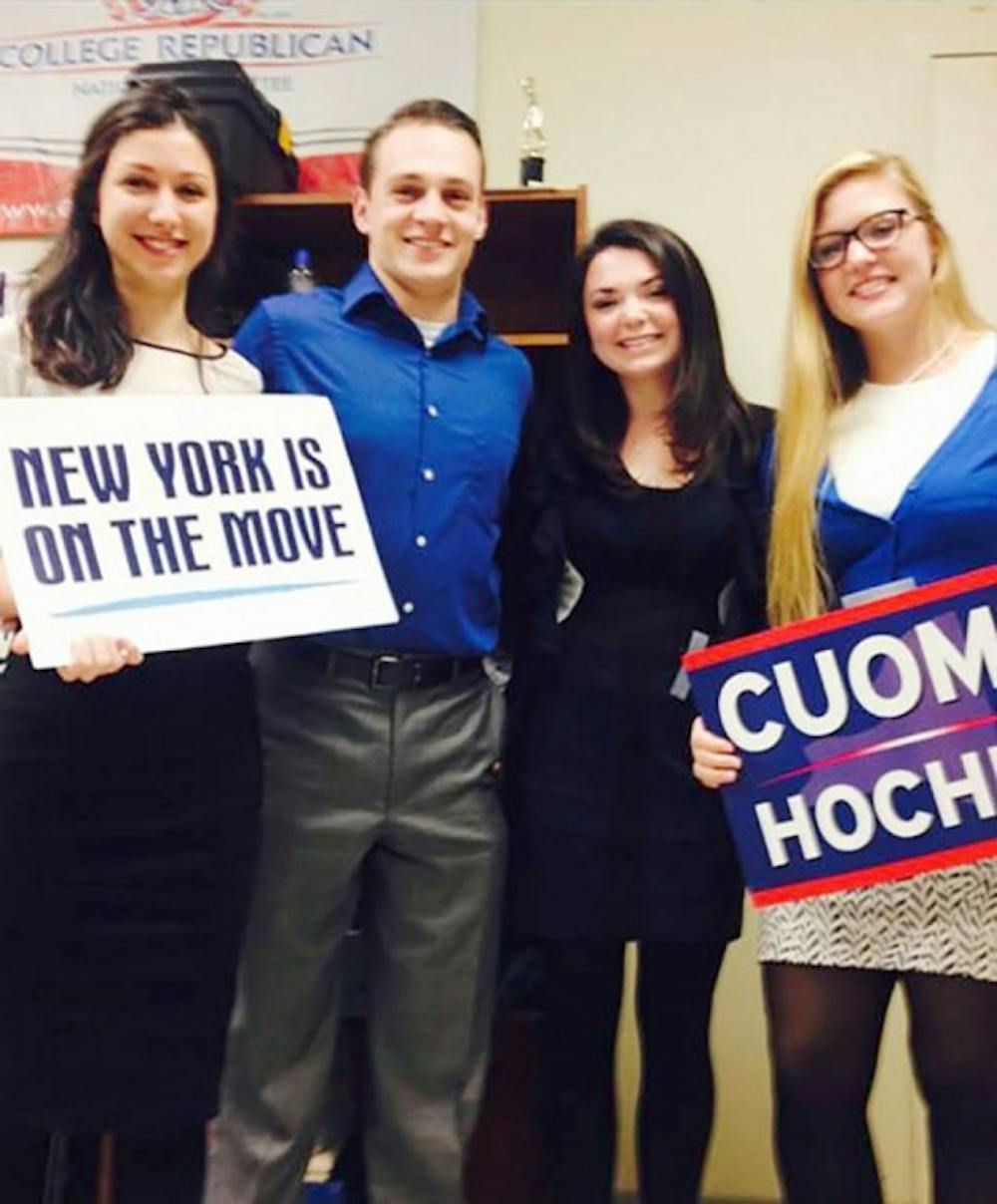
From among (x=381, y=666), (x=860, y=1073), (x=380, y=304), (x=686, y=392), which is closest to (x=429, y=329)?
(x=380, y=304)

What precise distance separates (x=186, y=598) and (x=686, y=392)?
687 mm

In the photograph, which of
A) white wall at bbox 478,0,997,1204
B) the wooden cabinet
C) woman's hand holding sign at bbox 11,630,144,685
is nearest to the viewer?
woman's hand holding sign at bbox 11,630,144,685

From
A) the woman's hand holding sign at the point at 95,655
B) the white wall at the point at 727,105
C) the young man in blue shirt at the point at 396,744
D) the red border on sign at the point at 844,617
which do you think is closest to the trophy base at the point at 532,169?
the white wall at the point at 727,105

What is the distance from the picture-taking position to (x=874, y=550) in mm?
1376

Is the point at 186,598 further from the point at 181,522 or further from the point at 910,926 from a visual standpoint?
the point at 910,926

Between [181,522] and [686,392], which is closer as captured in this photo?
[181,522]

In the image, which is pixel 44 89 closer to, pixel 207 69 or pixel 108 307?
pixel 207 69

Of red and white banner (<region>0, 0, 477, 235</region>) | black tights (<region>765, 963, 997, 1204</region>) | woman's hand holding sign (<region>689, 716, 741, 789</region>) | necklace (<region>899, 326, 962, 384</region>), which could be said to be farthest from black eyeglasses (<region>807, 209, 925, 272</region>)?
red and white banner (<region>0, 0, 477, 235</region>)

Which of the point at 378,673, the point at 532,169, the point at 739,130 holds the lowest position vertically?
the point at 378,673

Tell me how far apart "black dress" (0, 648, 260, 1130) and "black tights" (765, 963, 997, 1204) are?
64 centimetres

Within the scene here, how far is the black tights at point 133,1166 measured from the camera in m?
1.32

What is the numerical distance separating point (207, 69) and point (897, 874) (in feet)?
5.37

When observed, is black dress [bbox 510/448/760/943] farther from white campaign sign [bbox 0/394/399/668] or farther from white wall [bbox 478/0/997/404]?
white wall [bbox 478/0/997/404]

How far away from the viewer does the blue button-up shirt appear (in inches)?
60.1
